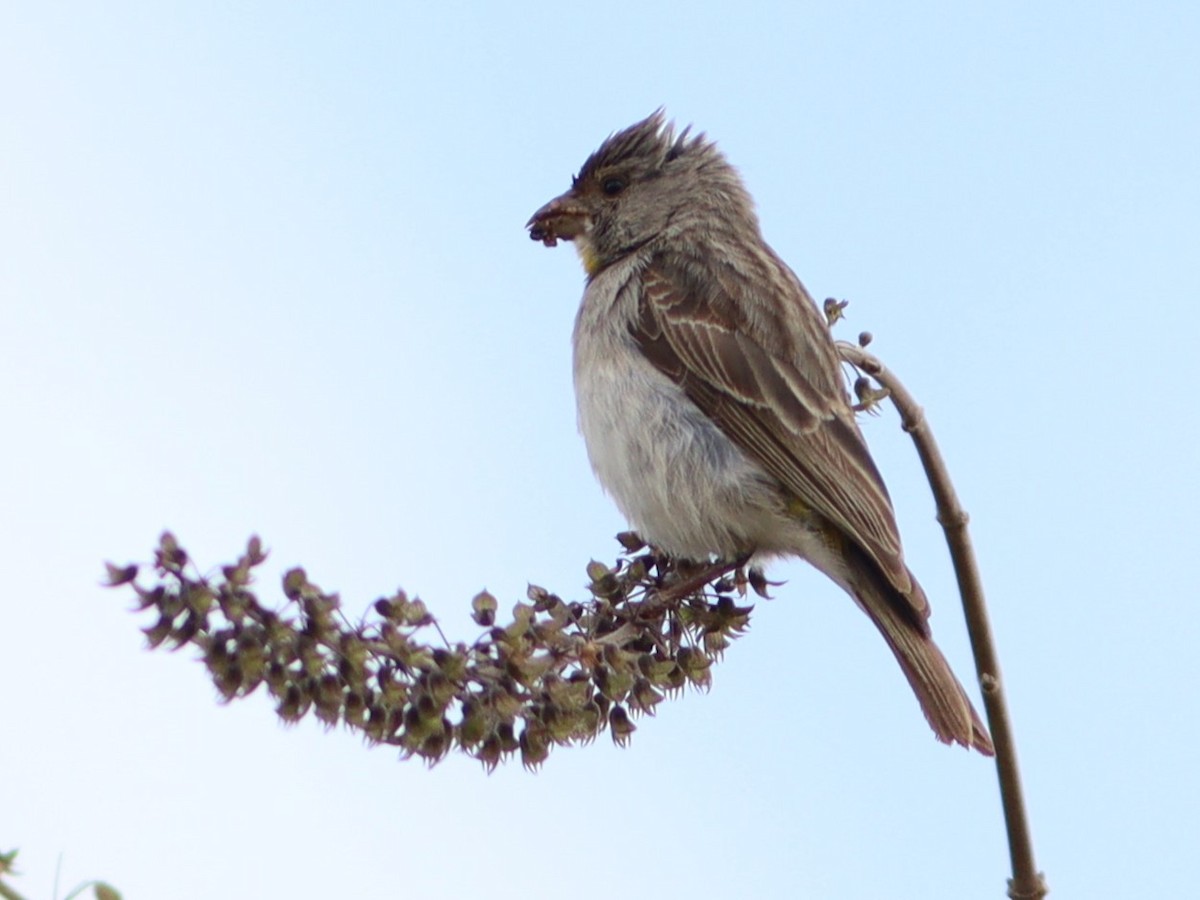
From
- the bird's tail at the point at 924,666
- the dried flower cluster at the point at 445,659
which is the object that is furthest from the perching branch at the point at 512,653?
the bird's tail at the point at 924,666

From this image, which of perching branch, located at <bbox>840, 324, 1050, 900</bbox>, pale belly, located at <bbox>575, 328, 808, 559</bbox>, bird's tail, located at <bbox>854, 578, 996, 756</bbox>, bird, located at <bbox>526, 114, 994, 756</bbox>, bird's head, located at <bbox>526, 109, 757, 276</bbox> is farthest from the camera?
bird's head, located at <bbox>526, 109, 757, 276</bbox>

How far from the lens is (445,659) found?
338cm

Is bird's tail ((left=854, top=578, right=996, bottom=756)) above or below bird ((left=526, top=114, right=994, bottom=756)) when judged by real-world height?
below

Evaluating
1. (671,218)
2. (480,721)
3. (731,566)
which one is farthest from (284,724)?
(671,218)

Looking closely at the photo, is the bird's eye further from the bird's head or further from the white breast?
the white breast

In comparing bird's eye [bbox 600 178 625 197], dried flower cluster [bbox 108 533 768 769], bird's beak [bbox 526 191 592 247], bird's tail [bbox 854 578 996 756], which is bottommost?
dried flower cluster [bbox 108 533 768 769]

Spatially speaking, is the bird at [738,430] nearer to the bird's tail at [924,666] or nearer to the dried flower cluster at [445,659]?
the bird's tail at [924,666]

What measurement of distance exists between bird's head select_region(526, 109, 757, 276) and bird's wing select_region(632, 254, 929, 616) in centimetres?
50

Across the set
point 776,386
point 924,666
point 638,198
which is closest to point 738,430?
point 776,386

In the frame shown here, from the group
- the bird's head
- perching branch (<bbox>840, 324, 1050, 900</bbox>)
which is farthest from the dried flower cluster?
the bird's head

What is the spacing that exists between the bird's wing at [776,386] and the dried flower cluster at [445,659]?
1020 mm

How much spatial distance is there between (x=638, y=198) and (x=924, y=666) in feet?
9.32

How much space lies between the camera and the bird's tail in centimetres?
526

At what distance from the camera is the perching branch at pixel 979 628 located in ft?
13.8
